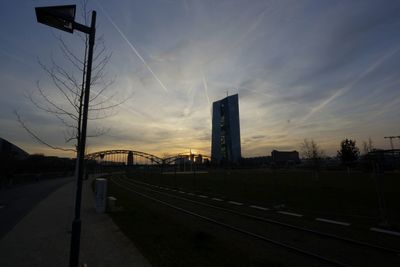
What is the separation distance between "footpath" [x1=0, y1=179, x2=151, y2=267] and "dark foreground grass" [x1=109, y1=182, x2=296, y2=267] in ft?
1.49

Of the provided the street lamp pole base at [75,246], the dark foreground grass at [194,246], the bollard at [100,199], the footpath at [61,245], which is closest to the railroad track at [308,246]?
the dark foreground grass at [194,246]

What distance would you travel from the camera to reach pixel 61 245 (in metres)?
8.26

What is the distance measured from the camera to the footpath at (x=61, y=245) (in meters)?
6.74

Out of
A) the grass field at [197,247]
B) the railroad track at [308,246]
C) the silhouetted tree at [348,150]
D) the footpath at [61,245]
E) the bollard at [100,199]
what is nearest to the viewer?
the footpath at [61,245]

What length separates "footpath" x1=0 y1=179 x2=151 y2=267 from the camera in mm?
6741

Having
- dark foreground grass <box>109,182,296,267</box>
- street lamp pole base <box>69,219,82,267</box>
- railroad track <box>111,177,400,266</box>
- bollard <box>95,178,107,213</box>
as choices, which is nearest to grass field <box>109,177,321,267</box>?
dark foreground grass <box>109,182,296,267</box>

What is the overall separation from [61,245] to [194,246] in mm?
4253

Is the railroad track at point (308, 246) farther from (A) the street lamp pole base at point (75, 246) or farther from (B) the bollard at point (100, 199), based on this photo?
(A) the street lamp pole base at point (75, 246)

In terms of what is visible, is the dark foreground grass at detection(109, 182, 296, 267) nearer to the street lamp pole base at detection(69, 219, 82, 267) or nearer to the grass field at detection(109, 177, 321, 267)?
the grass field at detection(109, 177, 321, 267)

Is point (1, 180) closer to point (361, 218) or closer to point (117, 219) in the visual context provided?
point (117, 219)

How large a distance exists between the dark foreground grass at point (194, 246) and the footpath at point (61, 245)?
455mm

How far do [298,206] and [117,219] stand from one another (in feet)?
34.9

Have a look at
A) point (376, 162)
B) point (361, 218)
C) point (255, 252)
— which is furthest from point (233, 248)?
point (376, 162)

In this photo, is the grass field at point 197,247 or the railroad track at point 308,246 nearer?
the grass field at point 197,247
